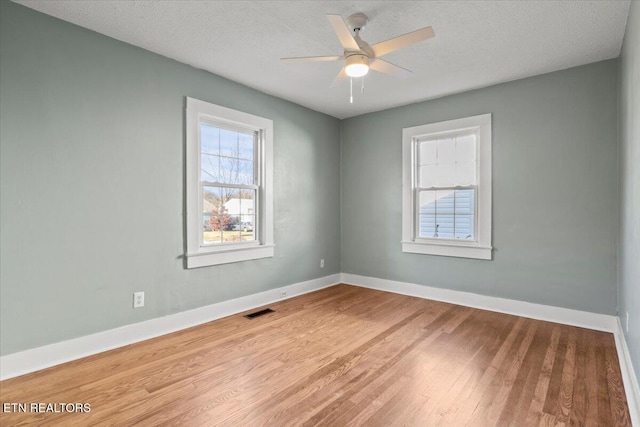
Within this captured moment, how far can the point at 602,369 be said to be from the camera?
2.43m

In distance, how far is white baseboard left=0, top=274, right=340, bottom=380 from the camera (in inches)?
92.7

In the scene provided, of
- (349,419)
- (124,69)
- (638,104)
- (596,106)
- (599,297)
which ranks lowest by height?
(349,419)

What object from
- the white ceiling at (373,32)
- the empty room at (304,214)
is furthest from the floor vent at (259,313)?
the white ceiling at (373,32)

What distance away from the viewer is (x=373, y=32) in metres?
2.71

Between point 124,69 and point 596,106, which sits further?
point 596,106

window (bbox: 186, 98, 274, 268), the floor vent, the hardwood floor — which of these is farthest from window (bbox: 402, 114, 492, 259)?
the floor vent

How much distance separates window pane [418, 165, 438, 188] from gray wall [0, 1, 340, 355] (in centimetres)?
264

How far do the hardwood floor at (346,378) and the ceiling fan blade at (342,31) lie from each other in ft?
7.81

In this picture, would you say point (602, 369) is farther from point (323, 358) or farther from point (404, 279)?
point (404, 279)

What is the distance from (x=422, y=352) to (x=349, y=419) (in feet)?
3.66

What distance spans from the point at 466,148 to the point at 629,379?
2.82m

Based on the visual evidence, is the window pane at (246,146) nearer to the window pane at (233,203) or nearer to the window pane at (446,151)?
the window pane at (233,203)

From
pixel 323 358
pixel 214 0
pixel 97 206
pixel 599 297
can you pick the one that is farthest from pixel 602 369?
pixel 97 206

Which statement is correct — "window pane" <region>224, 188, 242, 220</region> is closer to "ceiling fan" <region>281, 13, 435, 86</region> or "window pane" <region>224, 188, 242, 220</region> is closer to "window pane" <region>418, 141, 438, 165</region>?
"ceiling fan" <region>281, 13, 435, 86</region>
